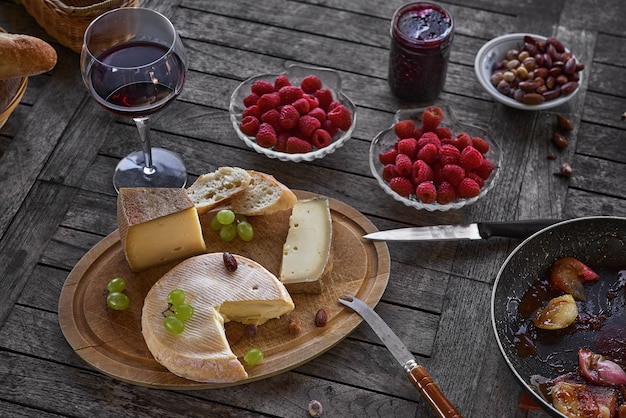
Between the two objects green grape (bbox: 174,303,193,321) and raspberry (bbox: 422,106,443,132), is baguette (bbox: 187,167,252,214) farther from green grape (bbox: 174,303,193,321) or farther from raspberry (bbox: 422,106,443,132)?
raspberry (bbox: 422,106,443,132)

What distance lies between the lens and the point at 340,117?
192 cm

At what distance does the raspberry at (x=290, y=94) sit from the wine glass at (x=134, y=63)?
0.28 metres

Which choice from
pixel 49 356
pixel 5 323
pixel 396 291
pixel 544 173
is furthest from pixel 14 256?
pixel 544 173

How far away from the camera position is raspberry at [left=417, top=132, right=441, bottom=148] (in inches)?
72.3

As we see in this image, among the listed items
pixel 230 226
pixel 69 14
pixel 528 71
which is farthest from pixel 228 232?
pixel 528 71

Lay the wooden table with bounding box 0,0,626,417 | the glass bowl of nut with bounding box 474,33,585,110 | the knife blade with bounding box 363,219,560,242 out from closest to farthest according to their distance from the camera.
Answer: the wooden table with bounding box 0,0,626,417 < the knife blade with bounding box 363,219,560,242 < the glass bowl of nut with bounding box 474,33,585,110

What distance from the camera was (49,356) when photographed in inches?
63.2

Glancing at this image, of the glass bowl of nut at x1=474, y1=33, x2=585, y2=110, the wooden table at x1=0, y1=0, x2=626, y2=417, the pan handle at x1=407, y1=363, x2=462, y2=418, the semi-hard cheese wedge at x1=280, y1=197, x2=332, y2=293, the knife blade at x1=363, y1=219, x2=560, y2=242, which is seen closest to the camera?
the pan handle at x1=407, y1=363, x2=462, y2=418

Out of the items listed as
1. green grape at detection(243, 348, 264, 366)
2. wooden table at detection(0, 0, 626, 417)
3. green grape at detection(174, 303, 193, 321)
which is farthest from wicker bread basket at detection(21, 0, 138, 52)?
green grape at detection(243, 348, 264, 366)

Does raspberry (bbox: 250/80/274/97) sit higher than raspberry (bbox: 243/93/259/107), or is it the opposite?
raspberry (bbox: 250/80/274/97)

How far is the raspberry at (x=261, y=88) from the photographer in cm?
196

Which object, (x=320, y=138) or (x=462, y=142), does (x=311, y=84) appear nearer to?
(x=320, y=138)

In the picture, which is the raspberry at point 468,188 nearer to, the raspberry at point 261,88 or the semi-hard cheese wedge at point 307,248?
the semi-hard cheese wedge at point 307,248

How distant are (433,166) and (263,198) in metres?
0.39
